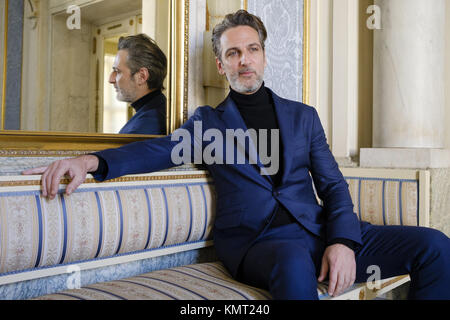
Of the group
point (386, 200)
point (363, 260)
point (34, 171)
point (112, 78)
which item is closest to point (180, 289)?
point (34, 171)

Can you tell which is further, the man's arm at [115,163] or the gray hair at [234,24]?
the gray hair at [234,24]

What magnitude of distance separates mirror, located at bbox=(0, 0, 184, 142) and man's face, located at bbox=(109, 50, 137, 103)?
0.10ft

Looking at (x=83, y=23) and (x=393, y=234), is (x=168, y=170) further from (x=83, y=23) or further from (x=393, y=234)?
(x=393, y=234)

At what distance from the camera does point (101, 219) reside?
175cm

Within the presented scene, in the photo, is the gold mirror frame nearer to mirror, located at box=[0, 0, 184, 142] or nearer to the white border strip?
mirror, located at box=[0, 0, 184, 142]

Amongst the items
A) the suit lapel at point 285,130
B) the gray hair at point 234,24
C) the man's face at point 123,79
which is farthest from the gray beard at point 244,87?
the man's face at point 123,79

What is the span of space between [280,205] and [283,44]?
152cm

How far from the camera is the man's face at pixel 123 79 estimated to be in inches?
84.1

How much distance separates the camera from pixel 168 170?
211 centimetres

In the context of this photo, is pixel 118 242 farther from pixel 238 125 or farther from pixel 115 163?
pixel 238 125

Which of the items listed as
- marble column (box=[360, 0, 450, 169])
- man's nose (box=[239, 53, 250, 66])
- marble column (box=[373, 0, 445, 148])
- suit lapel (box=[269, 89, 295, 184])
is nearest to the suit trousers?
suit lapel (box=[269, 89, 295, 184])

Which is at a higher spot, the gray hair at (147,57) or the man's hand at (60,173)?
the gray hair at (147,57)

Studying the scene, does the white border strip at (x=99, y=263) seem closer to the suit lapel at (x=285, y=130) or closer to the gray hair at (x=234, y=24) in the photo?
the suit lapel at (x=285, y=130)

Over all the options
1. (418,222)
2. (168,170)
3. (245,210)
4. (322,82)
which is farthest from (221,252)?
(322,82)
